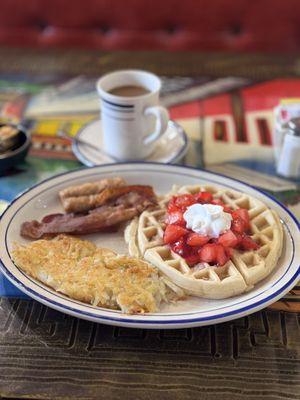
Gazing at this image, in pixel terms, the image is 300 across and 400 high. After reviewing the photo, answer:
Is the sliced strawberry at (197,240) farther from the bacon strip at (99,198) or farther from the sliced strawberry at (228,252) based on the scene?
the bacon strip at (99,198)

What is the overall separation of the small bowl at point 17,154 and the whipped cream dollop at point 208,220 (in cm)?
66

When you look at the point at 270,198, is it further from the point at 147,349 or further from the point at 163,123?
the point at 147,349

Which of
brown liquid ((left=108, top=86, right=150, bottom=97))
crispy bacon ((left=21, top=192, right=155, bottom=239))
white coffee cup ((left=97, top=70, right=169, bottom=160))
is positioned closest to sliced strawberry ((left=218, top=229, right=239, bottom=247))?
crispy bacon ((left=21, top=192, right=155, bottom=239))

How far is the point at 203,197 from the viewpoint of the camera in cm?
142

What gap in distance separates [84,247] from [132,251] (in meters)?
0.12

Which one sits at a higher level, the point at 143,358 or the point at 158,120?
the point at 158,120

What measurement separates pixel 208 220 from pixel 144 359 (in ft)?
1.19

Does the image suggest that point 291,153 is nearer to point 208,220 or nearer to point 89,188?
point 208,220

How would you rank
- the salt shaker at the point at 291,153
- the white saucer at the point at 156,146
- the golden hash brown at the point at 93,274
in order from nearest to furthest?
the golden hash brown at the point at 93,274
the salt shaker at the point at 291,153
the white saucer at the point at 156,146

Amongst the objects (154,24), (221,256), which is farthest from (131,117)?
(154,24)

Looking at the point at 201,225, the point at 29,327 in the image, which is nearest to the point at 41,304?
the point at 29,327

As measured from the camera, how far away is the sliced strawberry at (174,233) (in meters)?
1.30

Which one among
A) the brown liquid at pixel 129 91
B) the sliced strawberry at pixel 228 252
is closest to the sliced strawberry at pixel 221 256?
the sliced strawberry at pixel 228 252

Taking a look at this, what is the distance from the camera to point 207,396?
1034 millimetres
